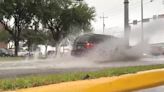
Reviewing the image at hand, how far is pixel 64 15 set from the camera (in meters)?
59.8

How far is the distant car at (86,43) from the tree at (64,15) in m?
31.6

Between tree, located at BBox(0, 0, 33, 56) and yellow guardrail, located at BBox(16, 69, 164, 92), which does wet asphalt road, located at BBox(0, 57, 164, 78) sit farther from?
tree, located at BBox(0, 0, 33, 56)

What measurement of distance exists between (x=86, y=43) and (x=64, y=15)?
1410 inches

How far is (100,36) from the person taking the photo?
2525 centimetres

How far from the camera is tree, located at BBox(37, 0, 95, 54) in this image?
57312 millimetres

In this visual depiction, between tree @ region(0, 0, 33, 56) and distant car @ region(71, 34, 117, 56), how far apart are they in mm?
31663

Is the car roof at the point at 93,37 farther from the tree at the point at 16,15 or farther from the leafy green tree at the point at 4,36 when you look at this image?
the leafy green tree at the point at 4,36

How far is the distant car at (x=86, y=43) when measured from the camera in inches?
942

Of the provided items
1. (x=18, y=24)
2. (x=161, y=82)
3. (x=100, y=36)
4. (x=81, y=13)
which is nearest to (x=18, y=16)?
(x=18, y=24)

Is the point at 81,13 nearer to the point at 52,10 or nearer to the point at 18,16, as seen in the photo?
the point at 52,10

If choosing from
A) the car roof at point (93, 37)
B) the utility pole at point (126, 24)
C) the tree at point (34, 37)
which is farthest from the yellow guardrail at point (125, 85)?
the tree at point (34, 37)

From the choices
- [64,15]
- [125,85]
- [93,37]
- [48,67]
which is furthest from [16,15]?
[125,85]

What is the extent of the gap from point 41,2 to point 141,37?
33.5 m

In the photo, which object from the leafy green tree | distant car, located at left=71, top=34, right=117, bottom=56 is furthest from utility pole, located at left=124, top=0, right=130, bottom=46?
the leafy green tree
